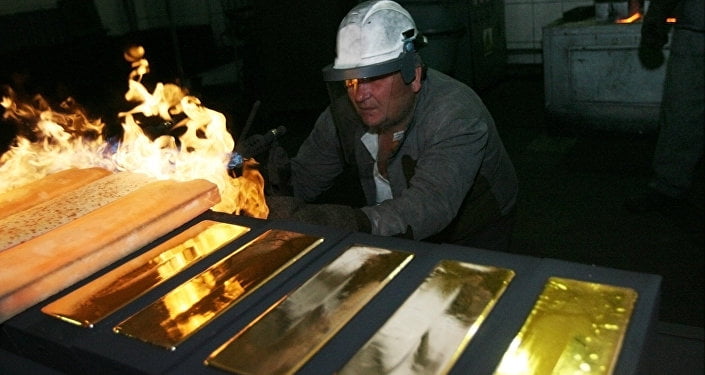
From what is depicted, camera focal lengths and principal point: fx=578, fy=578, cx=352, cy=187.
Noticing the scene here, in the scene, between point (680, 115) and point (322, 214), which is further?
point (680, 115)

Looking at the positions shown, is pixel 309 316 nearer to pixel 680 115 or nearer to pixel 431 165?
pixel 431 165

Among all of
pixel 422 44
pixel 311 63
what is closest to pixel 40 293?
pixel 422 44

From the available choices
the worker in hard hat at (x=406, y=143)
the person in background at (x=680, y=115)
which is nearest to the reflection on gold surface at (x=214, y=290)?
the worker in hard hat at (x=406, y=143)

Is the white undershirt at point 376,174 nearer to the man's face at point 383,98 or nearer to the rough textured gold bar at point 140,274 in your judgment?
the man's face at point 383,98

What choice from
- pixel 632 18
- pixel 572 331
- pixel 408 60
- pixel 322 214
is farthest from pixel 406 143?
pixel 632 18

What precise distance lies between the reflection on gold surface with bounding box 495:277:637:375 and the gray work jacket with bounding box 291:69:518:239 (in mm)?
806

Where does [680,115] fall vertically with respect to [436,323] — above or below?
below

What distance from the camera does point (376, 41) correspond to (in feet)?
5.88

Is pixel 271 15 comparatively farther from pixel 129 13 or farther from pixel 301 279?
pixel 301 279

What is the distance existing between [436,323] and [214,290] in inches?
16.5

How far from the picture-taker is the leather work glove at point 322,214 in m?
1.63

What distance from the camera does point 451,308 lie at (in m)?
0.93

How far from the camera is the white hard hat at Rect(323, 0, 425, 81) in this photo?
178cm

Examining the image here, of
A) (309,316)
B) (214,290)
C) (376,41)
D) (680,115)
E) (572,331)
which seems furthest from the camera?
(680,115)
